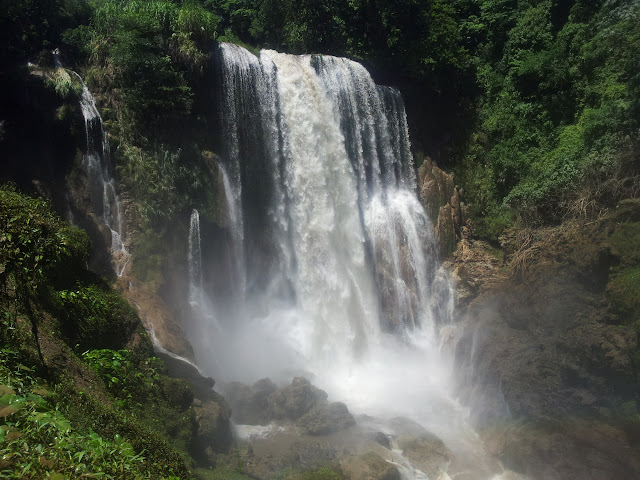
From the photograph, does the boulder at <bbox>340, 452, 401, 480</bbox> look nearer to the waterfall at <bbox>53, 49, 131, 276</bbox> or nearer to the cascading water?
the cascading water

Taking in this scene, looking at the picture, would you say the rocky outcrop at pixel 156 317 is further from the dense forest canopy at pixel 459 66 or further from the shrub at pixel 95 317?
the dense forest canopy at pixel 459 66

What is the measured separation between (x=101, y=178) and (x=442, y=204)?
11.6 m

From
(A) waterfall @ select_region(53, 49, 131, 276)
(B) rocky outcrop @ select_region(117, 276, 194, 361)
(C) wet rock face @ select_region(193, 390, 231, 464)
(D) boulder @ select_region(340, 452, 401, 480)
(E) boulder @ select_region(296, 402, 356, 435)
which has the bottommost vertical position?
(E) boulder @ select_region(296, 402, 356, 435)

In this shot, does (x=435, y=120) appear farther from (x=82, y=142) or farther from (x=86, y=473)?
(x=86, y=473)

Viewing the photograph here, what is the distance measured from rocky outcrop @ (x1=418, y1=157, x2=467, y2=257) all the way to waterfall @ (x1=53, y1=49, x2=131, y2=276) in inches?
414

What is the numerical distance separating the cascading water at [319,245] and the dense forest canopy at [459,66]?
6.92 ft

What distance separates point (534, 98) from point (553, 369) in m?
10.7

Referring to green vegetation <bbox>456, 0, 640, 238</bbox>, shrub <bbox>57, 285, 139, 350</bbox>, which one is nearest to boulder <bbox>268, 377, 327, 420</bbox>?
shrub <bbox>57, 285, 139, 350</bbox>

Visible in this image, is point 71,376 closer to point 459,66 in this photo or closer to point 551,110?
point 551,110

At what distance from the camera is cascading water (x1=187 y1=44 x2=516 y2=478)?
47.1 ft

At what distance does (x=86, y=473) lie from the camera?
101 inches

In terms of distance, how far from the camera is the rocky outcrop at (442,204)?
1692 centimetres

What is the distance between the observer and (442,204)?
1734 cm

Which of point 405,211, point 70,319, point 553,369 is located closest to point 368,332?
point 405,211
